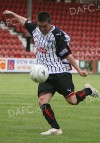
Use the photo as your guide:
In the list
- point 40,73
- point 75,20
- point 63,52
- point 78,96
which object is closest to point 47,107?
point 40,73

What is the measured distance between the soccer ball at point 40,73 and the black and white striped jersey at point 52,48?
167mm

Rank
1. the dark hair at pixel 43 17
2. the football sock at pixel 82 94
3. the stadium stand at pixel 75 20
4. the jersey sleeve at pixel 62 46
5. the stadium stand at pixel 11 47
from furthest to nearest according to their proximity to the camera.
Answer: the stadium stand at pixel 75 20
the stadium stand at pixel 11 47
the football sock at pixel 82 94
the jersey sleeve at pixel 62 46
the dark hair at pixel 43 17

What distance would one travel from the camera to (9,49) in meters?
33.0

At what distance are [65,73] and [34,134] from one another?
1.12 metres

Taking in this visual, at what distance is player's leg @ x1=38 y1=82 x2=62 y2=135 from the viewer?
8.70 meters

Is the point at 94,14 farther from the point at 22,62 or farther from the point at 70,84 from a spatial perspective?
the point at 70,84

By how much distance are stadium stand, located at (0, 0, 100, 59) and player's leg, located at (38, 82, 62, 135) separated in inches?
1012

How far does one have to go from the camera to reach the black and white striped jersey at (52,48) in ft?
28.7

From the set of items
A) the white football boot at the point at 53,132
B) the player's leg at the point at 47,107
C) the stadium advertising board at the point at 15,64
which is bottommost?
the stadium advertising board at the point at 15,64

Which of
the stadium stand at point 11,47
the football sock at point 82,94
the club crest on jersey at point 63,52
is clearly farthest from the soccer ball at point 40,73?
the stadium stand at point 11,47

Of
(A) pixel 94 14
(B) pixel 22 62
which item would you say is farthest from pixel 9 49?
(A) pixel 94 14

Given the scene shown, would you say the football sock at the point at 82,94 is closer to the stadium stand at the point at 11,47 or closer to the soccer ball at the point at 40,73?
the soccer ball at the point at 40,73

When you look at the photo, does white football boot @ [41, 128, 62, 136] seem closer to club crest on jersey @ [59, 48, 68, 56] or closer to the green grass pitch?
the green grass pitch

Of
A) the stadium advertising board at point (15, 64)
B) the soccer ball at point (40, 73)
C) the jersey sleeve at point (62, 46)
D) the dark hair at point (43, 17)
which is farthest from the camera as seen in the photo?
the stadium advertising board at point (15, 64)
